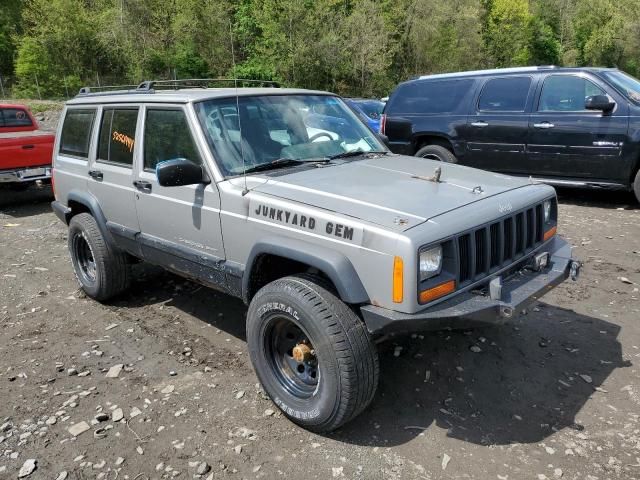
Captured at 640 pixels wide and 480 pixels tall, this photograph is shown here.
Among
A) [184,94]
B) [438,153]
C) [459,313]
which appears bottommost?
[438,153]

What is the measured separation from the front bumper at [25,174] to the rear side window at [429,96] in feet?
19.8

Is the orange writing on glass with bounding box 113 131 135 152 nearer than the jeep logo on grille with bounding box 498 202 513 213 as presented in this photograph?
No

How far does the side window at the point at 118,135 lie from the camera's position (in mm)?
4312

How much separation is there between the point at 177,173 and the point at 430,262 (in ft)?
5.38

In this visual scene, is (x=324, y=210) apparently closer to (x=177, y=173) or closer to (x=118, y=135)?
(x=177, y=173)

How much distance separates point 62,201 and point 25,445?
110 inches

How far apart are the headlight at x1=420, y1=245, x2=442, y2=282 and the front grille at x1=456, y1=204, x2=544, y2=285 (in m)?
0.13

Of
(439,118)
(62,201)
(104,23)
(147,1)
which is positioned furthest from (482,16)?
(62,201)

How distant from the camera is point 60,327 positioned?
183 inches

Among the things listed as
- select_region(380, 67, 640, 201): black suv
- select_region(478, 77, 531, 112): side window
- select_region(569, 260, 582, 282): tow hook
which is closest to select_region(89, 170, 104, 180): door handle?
select_region(569, 260, 582, 282): tow hook

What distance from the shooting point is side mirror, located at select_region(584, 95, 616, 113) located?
23.6 ft

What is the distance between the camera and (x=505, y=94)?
8.18 m

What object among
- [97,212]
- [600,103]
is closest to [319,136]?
[97,212]

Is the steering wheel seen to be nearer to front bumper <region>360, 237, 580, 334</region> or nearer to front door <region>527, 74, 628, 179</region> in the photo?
front bumper <region>360, 237, 580, 334</region>
